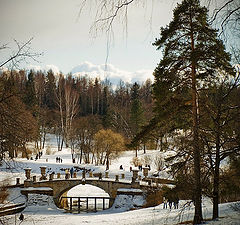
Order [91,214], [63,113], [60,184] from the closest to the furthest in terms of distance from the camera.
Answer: [91,214]
[60,184]
[63,113]

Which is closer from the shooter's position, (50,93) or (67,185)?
(67,185)

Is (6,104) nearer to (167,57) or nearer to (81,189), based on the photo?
(167,57)

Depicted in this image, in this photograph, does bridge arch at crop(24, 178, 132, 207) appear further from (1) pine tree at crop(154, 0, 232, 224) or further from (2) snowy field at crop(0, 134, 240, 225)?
(1) pine tree at crop(154, 0, 232, 224)

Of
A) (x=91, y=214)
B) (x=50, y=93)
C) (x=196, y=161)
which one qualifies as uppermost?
(x=50, y=93)

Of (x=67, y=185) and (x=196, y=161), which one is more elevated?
(x=196, y=161)

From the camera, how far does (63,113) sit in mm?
52156

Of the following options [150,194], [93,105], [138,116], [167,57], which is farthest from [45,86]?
[167,57]

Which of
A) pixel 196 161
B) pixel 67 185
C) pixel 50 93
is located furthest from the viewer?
pixel 50 93

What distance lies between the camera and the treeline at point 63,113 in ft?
14.8

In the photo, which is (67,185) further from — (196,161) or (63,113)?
(63,113)

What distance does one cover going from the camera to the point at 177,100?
888cm

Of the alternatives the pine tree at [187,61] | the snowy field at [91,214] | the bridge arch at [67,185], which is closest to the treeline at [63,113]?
the pine tree at [187,61]

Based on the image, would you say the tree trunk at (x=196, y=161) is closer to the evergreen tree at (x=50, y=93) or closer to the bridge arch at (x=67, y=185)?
the bridge arch at (x=67, y=185)

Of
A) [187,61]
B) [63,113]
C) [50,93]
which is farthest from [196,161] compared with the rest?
[50,93]
